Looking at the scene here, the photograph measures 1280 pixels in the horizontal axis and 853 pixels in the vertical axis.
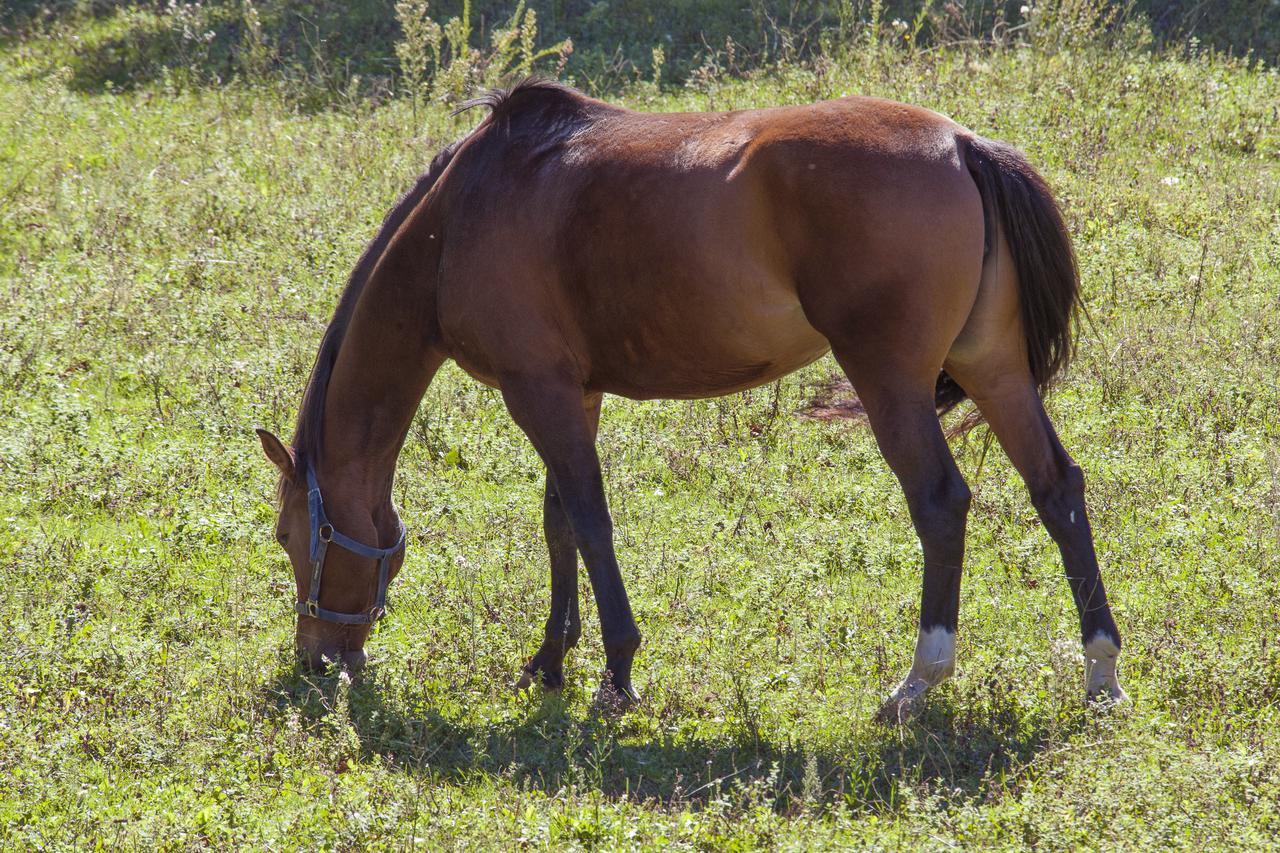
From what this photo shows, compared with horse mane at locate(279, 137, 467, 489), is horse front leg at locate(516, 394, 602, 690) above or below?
below

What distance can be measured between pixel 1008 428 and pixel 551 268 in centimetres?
185

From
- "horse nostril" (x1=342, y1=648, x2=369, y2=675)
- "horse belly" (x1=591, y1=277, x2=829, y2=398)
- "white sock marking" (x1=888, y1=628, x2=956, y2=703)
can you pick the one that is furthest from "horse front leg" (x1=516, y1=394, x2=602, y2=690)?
"white sock marking" (x1=888, y1=628, x2=956, y2=703)

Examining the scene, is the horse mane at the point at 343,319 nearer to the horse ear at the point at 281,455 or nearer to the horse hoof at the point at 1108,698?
the horse ear at the point at 281,455

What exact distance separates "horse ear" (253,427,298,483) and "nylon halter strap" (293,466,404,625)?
7 centimetres

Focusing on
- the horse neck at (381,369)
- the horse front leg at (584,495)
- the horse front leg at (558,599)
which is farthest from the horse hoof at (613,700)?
the horse neck at (381,369)

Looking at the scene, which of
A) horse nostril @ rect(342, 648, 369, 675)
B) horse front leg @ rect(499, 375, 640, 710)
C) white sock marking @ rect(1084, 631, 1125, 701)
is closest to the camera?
white sock marking @ rect(1084, 631, 1125, 701)

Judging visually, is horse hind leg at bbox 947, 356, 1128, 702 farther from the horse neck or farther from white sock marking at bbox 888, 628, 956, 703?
the horse neck

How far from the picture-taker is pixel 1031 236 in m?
4.61

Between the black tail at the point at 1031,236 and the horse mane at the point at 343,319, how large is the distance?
216cm

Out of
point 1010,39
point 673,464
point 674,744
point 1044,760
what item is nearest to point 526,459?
point 673,464

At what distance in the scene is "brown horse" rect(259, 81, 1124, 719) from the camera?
14.7 ft

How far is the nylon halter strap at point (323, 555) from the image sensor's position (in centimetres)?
530

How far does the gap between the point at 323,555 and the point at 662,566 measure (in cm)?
159

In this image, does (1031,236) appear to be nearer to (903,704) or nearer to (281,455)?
(903,704)
